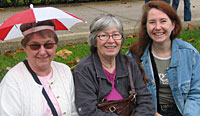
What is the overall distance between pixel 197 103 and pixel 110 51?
3.85 feet

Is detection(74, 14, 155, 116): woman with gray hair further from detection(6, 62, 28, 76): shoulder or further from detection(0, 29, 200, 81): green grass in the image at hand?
detection(0, 29, 200, 81): green grass

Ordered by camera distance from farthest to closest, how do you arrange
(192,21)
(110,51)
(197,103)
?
(192,21) < (197,103) < (110,51)

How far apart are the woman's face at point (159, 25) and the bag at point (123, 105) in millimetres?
461

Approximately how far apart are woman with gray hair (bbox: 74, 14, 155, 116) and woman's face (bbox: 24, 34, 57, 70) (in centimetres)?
39

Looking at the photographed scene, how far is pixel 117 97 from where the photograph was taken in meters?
2.59

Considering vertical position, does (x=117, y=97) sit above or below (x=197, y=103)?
above

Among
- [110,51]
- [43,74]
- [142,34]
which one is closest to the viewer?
[43,74]

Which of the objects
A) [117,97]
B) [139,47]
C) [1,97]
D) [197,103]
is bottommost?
[197,103]

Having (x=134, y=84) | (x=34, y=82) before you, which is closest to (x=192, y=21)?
(x=134, y=84)

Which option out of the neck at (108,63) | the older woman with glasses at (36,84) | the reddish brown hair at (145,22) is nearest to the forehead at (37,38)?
the older woman with glasses at (36,84)

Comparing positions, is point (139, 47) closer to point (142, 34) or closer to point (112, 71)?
point (142, 34)

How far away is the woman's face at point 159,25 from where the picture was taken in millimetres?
2799

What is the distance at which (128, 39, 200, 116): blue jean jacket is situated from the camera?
284 cm

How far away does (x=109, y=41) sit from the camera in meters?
2.49
